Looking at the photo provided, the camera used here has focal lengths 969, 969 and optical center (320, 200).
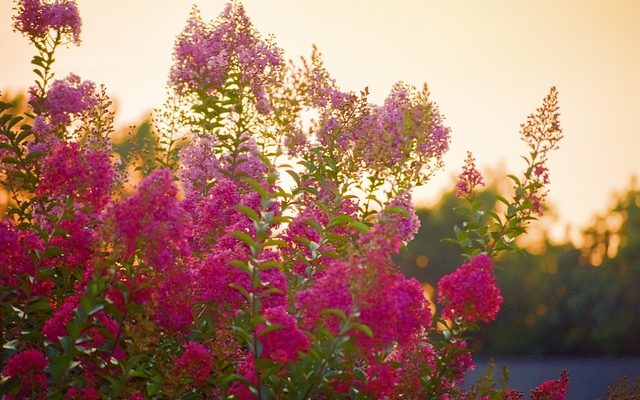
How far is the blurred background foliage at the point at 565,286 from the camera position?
51219mm

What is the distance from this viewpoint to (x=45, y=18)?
9969mm

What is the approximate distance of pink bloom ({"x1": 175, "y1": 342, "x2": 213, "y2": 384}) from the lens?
6.93 metres

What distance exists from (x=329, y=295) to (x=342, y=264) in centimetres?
22

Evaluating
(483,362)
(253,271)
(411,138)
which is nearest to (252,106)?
(411,138)

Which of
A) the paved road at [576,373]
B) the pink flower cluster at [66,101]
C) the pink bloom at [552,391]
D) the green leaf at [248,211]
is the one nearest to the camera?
the green leaf at [248,211]

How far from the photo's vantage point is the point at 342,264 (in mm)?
6273

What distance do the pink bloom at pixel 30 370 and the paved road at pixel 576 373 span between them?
17.4m

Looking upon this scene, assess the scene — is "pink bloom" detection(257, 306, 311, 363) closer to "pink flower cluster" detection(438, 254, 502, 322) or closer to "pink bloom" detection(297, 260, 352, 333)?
"pink bloom" detection(297, 260, 352, 333)

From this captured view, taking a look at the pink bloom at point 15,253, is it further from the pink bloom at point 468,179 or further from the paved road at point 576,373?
the paved road at point 576,373

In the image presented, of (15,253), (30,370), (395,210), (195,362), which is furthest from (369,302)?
(15,253)

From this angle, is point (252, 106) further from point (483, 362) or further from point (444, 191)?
point (444, 191)

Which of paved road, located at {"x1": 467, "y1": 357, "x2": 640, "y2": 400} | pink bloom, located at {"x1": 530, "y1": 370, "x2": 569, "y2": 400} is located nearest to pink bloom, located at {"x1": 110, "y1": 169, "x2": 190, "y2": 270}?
pink bloom, located at {"x1": 530, "y1": 370, "x2": 569, "y2": 400}

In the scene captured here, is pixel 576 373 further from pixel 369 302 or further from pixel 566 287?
pixel 369 302

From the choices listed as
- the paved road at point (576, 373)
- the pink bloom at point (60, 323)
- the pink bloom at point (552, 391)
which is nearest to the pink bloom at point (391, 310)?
the pink bloom at point (60, 323)
